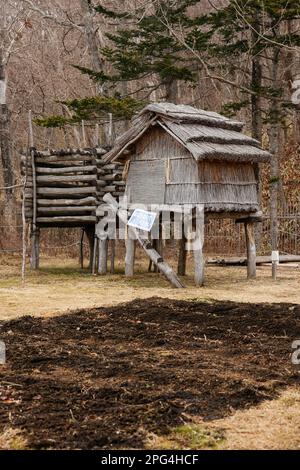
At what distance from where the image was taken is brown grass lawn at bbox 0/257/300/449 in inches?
235

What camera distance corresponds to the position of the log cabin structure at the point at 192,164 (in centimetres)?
1727

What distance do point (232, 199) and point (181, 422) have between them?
39.7ft

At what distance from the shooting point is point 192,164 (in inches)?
685

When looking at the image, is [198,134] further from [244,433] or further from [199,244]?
[244,433]

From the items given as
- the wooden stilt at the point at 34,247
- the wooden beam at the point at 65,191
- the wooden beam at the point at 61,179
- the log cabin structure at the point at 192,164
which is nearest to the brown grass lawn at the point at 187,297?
the wooden stilt at the point at 34,247

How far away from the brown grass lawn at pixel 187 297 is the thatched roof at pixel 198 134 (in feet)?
9.36

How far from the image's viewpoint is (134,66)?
2473 centimetres

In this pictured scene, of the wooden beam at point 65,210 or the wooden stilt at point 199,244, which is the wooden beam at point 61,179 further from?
the wooden stilt at point 199,244

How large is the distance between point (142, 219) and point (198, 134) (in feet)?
7.35

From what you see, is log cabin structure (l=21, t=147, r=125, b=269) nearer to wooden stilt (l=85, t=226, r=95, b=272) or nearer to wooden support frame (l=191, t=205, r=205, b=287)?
wooden stilt (l=85, t=226, r=95, b=272)

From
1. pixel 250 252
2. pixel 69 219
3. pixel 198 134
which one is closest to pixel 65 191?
pixel 69 219

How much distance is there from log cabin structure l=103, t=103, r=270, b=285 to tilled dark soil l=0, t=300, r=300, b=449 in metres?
5.33

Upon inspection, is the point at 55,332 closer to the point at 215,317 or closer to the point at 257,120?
the point at 215,317
